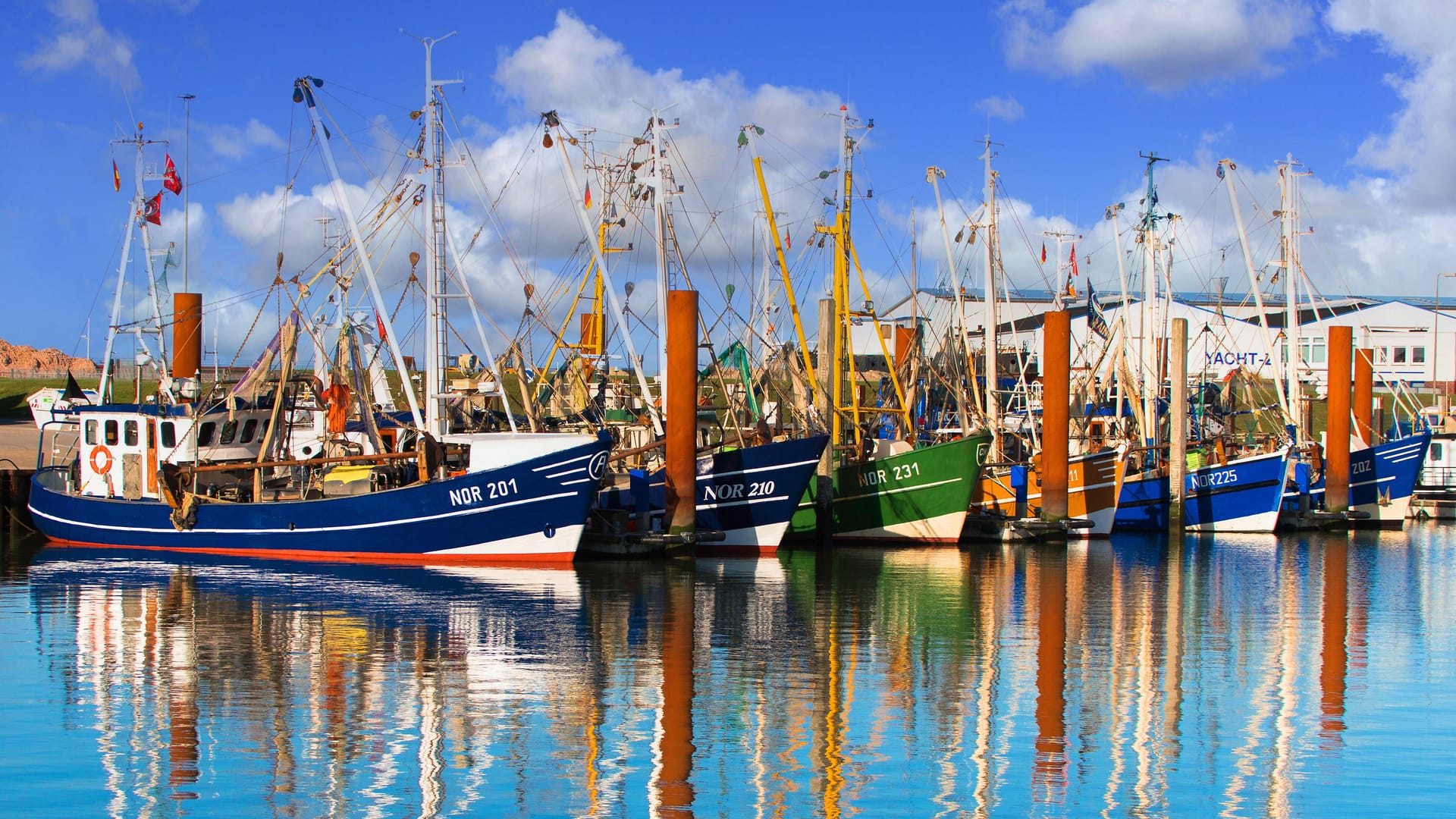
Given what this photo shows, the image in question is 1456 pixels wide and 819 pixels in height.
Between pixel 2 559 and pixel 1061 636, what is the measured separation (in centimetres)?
2410

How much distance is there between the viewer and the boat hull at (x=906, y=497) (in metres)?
35.2

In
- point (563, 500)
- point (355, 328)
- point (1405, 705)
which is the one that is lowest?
point (1405, 705)

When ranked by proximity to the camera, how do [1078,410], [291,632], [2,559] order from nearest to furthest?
[291,632] < [2,559] < [1078,410]

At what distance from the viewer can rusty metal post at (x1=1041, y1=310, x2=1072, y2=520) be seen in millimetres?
36531

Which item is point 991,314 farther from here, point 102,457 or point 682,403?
point 102,457

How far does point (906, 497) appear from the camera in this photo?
119ft

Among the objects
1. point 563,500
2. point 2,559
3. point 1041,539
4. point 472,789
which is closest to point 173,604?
point 563,500

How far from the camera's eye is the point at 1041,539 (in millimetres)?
38500

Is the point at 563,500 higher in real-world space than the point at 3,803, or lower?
higher

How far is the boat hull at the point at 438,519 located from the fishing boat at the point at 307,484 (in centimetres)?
3

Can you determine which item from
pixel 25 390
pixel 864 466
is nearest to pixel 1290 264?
pixel 864 466

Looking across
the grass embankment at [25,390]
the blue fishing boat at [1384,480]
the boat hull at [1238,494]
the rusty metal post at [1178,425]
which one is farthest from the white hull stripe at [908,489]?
the grass embankment at [25,390]

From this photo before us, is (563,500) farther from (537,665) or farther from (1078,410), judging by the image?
(1078,410)

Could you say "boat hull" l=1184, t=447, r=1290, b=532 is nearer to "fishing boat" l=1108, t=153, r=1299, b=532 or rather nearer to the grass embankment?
"fishing boat" l=1108, t=153, r=1299, b=532
